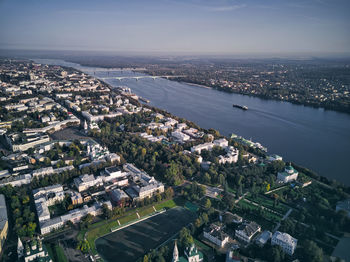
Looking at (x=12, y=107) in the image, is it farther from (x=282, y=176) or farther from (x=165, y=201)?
(x=282, y=176)

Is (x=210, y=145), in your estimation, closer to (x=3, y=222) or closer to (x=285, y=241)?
(x=285, y=241)

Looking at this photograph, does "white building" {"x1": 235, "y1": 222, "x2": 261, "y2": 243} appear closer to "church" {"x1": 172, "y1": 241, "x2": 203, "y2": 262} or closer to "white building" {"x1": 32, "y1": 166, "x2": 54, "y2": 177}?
"church" {"x1": 172, "y1": 241, "x2": 203, "y2": 262}

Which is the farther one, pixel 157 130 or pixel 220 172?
pixel 157 130

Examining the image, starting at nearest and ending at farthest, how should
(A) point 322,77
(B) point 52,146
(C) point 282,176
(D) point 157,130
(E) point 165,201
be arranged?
(E) point 165,201 → (C) point 282,176 → (B) point 52,146 → (D) point 157,130 → (A) point 322,77

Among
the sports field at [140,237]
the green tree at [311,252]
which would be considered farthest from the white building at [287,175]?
the sports field at [140,237]

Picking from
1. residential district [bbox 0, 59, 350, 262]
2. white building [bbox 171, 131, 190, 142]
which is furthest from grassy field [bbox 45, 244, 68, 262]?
white building [bbox 171, 131, 190, 142]

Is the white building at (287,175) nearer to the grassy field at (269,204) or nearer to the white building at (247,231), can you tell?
the grassy field at (269,204)

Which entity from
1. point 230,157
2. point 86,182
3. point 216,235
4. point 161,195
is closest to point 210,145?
point 230,157

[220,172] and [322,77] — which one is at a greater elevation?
[322,77]

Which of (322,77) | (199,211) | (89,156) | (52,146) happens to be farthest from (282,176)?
(322,77)
